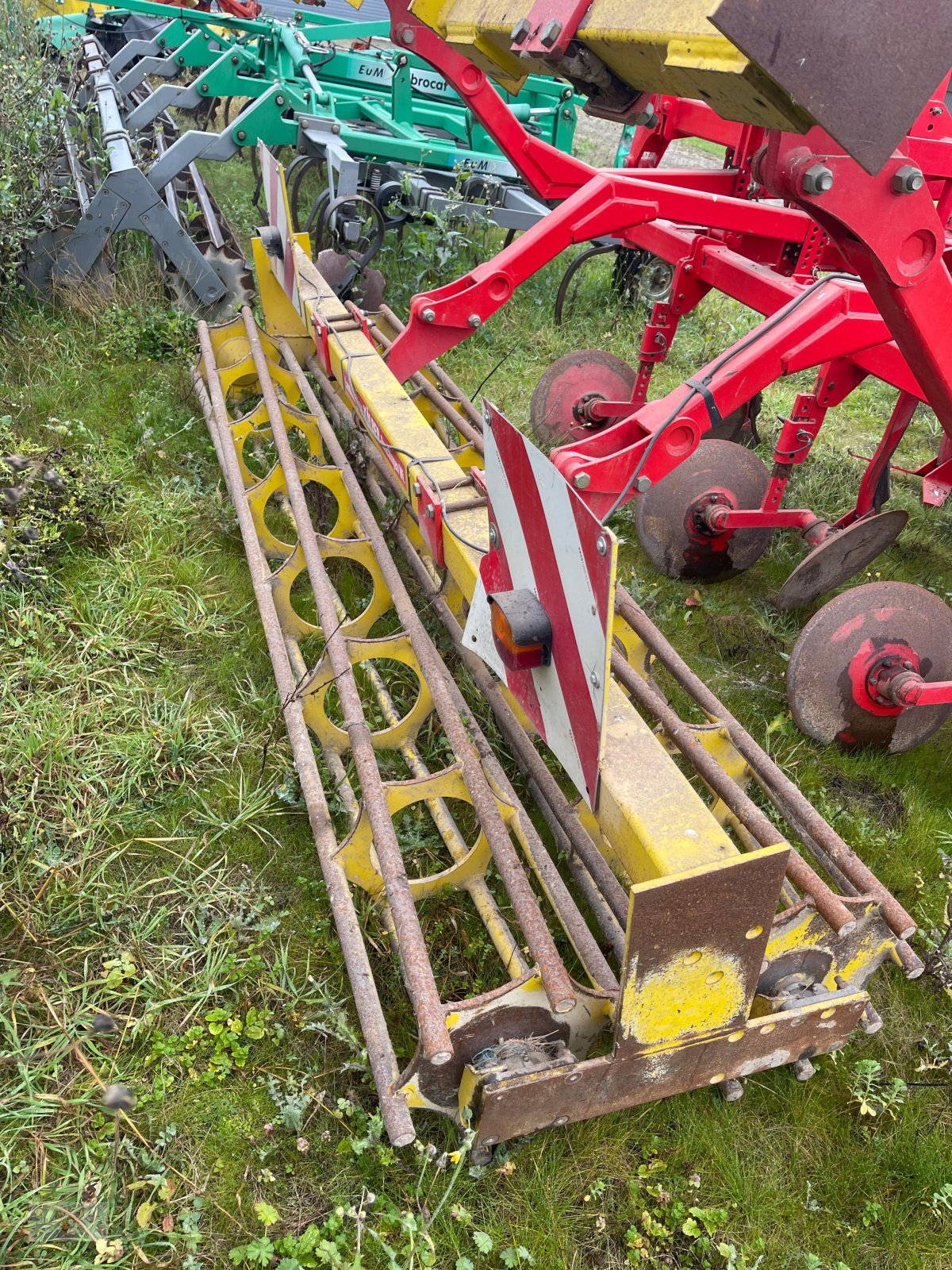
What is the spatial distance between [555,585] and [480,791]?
600 millimetres

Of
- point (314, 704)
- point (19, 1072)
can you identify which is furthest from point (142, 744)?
point (19, 1072)

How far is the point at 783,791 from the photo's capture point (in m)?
2.31

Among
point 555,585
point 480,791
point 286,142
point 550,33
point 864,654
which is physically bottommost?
point 864,654

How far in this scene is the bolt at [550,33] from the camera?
6.87 ft

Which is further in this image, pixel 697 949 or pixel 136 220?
pixel 136 220

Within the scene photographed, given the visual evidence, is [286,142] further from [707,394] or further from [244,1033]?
[244,1033]

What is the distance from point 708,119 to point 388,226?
7.93 ft

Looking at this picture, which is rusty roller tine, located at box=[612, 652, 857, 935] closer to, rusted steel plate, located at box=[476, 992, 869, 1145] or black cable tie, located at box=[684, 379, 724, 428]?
rusted steel plate, located at box=[476, 992, 869, 1145]

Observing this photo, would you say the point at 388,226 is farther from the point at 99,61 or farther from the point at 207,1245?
the point at 207,1245

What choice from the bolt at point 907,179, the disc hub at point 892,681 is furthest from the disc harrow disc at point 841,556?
the bolt at point 907,179

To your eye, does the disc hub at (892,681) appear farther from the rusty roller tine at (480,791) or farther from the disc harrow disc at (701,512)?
the rusty roller tine at (480,791)

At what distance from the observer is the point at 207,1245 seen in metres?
1.82

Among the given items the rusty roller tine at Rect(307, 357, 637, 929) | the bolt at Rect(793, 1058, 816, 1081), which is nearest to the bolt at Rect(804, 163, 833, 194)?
the rusty roller tine at Rect(307, 357, 637, 929)

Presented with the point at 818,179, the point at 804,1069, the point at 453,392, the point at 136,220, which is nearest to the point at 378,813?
the point at 804,1069
